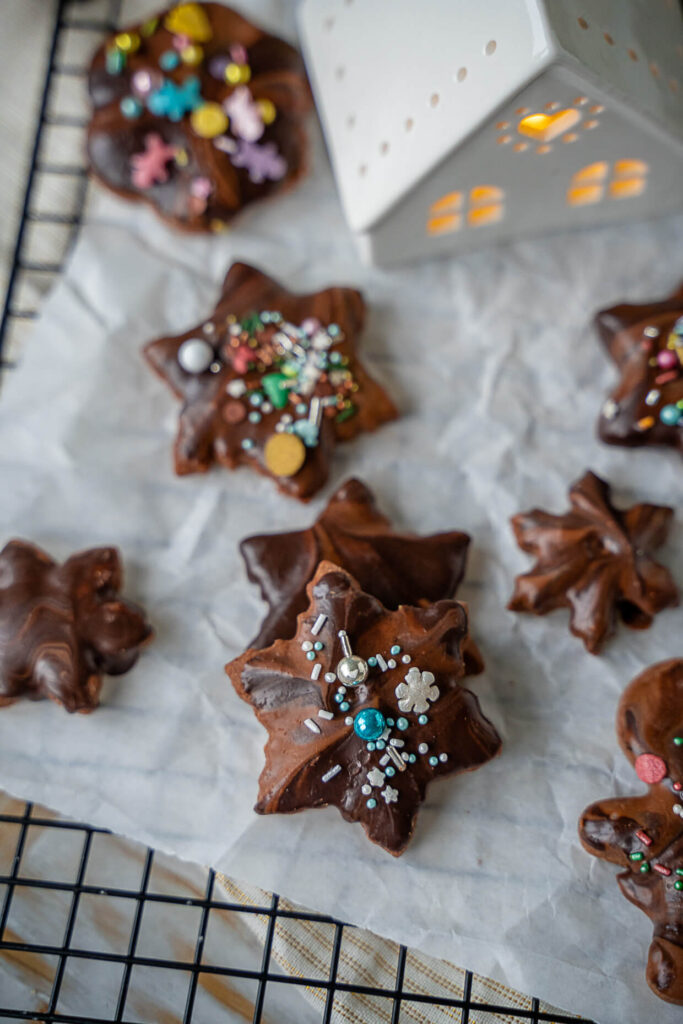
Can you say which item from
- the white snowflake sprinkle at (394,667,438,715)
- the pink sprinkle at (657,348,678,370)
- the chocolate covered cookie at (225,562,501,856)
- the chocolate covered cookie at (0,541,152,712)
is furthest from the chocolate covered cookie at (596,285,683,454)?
the chocolate covered cookie at (0,541,152,712)

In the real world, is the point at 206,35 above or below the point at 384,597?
above

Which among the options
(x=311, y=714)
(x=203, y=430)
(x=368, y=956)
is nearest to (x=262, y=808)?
(x=311, y=714)

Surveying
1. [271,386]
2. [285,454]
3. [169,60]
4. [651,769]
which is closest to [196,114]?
[169,60]

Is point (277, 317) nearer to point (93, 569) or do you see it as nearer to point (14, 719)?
point (93, 569)

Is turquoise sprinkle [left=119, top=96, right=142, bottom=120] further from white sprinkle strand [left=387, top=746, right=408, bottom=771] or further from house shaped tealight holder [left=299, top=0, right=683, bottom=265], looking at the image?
white sprinkle strand [left=387, top=746, right=408, bottom=771]

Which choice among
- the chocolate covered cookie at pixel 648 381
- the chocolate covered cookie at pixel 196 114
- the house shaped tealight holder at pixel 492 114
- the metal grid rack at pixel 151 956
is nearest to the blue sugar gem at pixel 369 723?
the metal grid rack at pixel 151 956

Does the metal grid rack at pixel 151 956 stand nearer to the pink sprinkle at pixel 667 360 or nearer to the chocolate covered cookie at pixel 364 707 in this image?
the chocolate covered cookie at pixel 364 707

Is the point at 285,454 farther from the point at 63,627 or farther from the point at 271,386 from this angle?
the point at 63,627
